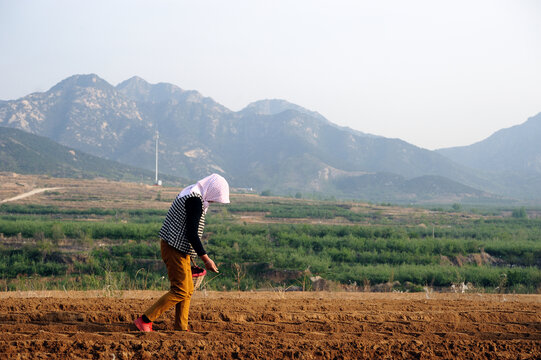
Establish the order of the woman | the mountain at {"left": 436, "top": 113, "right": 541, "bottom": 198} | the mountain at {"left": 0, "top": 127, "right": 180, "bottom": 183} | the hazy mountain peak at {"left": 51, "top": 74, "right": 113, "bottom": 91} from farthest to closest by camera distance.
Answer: the hazy mountain peak at {"left": 51, "top": 74, "right": 113, "bottom": 91}, the mountain at {"left": 436, "top": 113, "right": 541, "bottom": 198}, the mountain at {"left": 0, "top": 127, "right": 180, "bottom": 183}, the woman

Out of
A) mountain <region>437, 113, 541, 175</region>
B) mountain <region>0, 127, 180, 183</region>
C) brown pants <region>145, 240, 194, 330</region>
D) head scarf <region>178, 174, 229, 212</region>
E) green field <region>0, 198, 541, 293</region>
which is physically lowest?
green field <region>0, 198, 541, 293</region>

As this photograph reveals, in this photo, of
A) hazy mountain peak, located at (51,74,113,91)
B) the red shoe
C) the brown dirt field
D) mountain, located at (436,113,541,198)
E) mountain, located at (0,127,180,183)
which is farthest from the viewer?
hazy mountain peak, located at (51,74,113,91)

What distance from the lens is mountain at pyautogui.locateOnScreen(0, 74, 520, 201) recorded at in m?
132

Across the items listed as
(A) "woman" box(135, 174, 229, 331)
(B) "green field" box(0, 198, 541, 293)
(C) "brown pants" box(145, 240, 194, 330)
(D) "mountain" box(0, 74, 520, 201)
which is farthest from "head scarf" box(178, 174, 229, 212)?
(D) "mountain" box(0, 74, 520, 201)

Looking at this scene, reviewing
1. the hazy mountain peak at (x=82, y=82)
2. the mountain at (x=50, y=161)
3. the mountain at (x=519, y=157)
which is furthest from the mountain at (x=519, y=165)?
the hazy mountain peak at (x=82, y=82)

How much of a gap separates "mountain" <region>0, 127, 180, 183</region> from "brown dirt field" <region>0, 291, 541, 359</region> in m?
81.0

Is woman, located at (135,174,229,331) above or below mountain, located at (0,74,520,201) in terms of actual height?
below

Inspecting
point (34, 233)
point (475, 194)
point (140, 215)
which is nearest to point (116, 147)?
point (475, 194)

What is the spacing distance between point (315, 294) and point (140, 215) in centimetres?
3135

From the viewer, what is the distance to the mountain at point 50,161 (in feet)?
268

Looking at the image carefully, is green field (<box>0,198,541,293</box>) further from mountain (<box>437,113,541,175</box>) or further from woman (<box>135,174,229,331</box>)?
mountain (<box>437,113,541,175</box>)

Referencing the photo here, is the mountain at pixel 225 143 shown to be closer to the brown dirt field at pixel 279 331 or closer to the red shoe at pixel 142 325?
the brown dirt field at pixel 279 331

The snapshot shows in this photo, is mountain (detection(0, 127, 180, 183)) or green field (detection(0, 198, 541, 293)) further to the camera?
mountain (detection(0, 127, 180, 183))

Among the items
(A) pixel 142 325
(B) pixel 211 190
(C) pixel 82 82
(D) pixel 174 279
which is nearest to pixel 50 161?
(C) pixel 82 82
